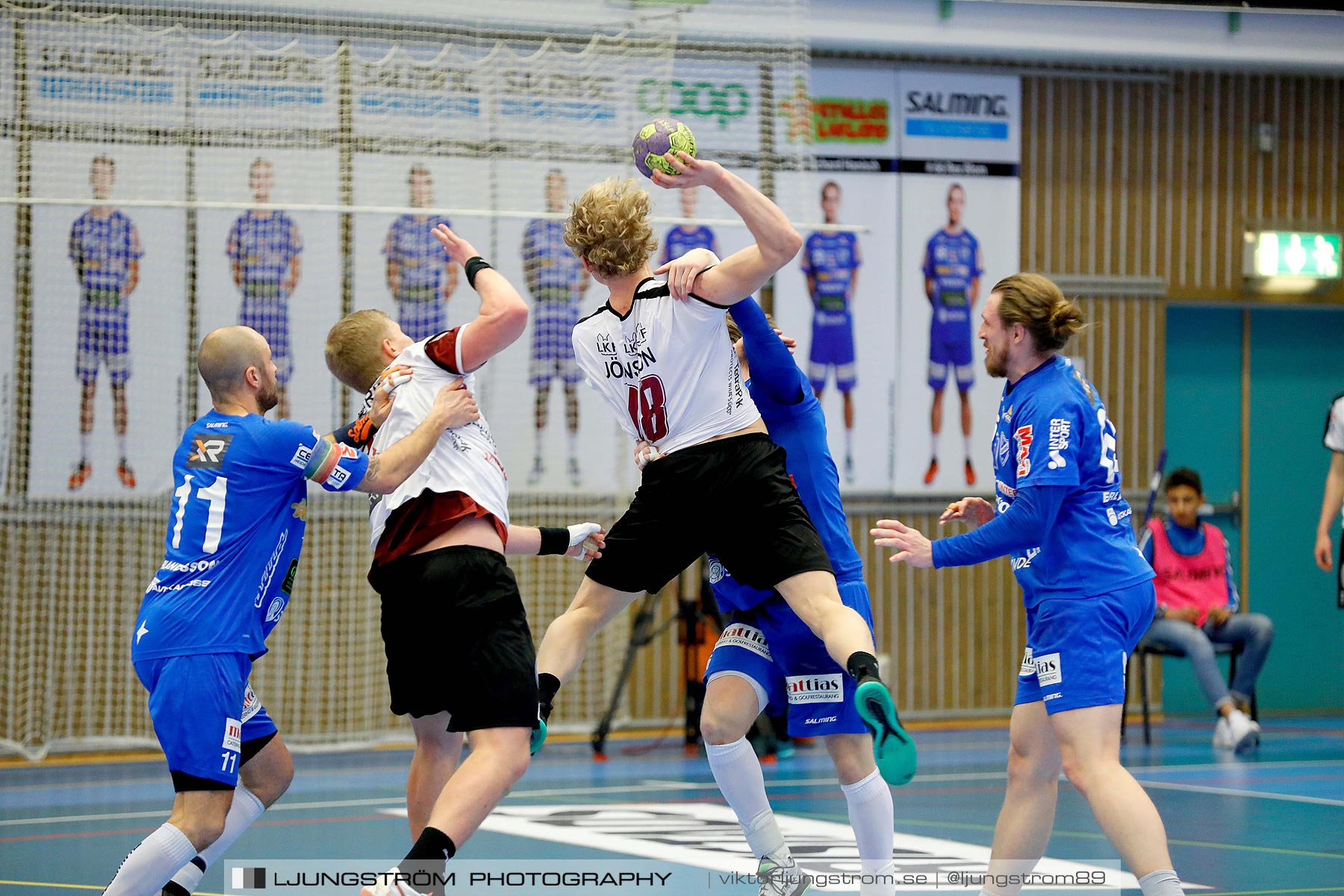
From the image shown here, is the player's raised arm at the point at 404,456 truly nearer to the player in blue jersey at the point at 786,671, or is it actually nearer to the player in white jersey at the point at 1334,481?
the player in blue jersey at the point at 786,671

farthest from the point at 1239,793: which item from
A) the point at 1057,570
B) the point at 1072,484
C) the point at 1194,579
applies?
the point at 1072,484

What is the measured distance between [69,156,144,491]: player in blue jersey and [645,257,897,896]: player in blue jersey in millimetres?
6617

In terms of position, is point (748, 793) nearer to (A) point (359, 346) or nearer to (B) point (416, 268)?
(A) point (359, 346)

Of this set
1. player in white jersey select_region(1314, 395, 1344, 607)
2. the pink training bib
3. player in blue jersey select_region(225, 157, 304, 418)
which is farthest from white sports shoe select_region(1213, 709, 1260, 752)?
player in blue jersey select_region(225, 157, 304, 418)

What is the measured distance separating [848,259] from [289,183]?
451cm

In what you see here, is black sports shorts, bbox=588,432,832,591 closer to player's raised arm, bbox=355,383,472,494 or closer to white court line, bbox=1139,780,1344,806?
player's raised arm, bbox=355,383,472,494

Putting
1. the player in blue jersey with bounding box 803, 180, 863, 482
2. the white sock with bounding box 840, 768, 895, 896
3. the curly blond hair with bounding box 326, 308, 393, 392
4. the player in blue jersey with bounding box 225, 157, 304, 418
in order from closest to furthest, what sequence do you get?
the white sock with bounding box 840, 768, 895, 896
the curly blond hair with bounding box 326, 308, 393, 392
the player in blue jersey with bounding box 225, 157, 304, 418
the player in blue jersey with bounding box 803, 180, 863, 482

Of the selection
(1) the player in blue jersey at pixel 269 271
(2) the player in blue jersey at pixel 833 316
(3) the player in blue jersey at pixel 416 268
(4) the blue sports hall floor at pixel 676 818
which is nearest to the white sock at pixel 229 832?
(4) the blue sports hall floor at pixel 676 818

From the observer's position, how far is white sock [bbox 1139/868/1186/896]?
12.6ft

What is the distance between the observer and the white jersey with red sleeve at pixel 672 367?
420cm

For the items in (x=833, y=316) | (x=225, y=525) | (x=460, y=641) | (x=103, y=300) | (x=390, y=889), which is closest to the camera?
(x=390, y=889)

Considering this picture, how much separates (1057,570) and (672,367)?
1261 mm

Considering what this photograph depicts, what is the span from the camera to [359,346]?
4.44 metres

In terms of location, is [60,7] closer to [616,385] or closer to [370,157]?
[370,157]
